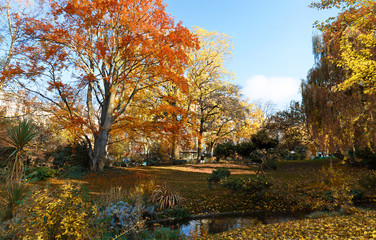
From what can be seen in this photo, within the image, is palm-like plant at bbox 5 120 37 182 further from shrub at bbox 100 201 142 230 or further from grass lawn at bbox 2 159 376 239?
grass lawn at bbox 2 159 376 239

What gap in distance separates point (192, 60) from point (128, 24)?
9.78 meters

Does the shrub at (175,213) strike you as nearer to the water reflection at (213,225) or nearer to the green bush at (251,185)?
the water reflection at (213,225)

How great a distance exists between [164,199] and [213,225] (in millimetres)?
1772

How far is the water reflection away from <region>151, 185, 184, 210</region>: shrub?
3.02ft

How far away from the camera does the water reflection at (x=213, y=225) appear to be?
20.8ft

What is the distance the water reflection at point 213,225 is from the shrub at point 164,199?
0.92 metres

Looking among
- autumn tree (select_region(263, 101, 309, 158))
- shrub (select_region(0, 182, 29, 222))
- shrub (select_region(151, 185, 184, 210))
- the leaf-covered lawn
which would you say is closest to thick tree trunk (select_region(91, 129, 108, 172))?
shrub (select_region(151, 185, 184, 210))

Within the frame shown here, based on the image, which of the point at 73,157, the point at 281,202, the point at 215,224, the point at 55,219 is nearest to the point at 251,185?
the point at 281,202

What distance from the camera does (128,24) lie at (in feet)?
43.8

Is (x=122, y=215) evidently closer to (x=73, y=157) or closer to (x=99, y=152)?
(x=99, y=152)

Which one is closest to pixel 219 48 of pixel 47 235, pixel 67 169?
pixel 67 169

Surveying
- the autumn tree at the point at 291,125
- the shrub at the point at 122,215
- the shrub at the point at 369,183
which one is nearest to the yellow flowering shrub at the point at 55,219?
the shrub at the point at 122,215

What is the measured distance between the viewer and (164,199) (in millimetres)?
7801

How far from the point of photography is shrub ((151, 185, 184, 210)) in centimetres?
774
